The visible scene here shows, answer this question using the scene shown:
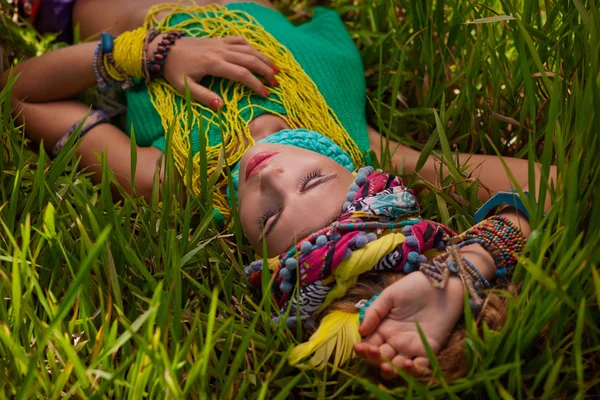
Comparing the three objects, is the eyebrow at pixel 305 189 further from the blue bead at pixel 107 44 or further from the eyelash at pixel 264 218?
the blue bead at pixel 107 44

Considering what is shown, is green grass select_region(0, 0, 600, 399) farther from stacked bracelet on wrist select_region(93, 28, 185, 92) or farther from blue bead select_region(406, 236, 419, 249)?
stacked bracelet on wrist select_region(93, 28, 185, 92)

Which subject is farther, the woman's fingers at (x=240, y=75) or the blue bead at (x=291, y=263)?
the woman's fingers at (x=240, y=75)

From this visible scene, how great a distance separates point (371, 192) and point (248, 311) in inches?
12.5

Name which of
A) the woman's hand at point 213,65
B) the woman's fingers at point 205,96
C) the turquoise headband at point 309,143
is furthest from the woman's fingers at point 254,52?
the turquoise headband at point 309,143

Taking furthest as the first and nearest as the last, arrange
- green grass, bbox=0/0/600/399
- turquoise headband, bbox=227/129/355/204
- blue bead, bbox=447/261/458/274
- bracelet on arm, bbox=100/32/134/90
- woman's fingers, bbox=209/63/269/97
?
bracelet on arm, bbox=100/32/134/90 < woman's fingers, bbox=209/63/269/97 < turquoise headband, bbox=227/129/355/204 < blue bead, bbox=447/261/458/274 < green grass, bbox=0/0/600/399

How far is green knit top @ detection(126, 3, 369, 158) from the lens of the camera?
165cm

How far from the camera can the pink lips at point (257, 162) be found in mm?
1354

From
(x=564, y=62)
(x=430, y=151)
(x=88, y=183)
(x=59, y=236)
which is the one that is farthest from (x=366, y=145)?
(x=59, y=236)

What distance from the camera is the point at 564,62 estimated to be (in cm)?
129

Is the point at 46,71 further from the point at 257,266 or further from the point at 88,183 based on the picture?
the point at 257,266

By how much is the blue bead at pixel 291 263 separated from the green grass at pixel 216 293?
2.9 inches

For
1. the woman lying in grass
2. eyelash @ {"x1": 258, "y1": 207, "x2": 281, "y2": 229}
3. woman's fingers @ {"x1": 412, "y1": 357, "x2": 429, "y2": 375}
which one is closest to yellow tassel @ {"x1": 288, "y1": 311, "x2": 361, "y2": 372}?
the woman lying in grass

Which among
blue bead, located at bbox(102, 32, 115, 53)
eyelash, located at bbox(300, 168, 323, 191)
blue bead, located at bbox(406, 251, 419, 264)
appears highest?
blue bead, located at bbox(102, 32, 115, 53)

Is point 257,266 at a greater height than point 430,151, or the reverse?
point 430,151
